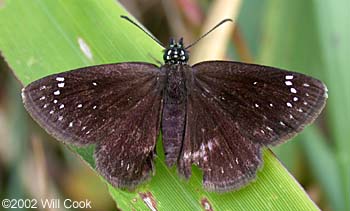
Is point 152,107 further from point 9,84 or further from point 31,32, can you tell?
point 9,84

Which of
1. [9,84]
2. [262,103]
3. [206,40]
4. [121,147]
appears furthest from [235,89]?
[9,84]

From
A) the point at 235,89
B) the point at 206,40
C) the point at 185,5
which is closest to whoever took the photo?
the point at 235,89

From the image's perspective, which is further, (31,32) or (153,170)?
(31,32)

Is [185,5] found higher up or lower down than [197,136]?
higher up

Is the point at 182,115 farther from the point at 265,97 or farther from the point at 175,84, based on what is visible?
the point at 265,97

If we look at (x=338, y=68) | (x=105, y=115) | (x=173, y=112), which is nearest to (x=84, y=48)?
(x=105, y=115)

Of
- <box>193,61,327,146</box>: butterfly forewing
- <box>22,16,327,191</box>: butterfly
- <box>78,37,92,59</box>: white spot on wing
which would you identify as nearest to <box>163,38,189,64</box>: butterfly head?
<box>22,16,327,191</box>: butterfly

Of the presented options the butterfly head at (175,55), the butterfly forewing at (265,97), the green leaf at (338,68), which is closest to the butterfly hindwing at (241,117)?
the butterfly forewing at (265,97)

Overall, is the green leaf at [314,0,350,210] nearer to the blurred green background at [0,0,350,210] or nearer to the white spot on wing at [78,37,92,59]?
the blurred green background at [0,0,350,210]
